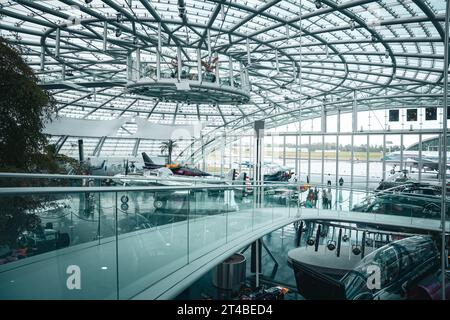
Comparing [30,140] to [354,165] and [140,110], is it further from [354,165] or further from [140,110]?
[140,110]

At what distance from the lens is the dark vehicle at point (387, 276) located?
10539 mm

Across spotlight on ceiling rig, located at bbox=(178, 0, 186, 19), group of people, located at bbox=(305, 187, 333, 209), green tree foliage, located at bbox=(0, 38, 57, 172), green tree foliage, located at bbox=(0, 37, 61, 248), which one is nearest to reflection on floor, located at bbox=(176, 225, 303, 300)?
group of people, located at bbox=(305, 187, 333, 209)

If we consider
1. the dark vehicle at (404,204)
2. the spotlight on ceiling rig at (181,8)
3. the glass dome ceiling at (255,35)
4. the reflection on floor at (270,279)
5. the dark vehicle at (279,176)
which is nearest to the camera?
the dark vehicle at (404,204)

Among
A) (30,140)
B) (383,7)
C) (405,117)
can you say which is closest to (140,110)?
(405,117)

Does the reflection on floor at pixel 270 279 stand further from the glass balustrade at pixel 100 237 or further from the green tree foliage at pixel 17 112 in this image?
the green tree foliage at pixel 17 112

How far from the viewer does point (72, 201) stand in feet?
14.7

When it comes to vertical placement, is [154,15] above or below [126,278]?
above

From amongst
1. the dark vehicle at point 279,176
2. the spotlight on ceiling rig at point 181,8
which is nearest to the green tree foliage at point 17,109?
the spotlight on ceiling rig at point 181,8

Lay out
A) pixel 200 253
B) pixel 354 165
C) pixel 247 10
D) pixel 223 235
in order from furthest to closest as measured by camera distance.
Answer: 1. pixel 354 165
2. pixel 247 10
3. pixel 223 235
4. pixel 200 253

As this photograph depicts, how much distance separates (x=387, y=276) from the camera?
1103 cm

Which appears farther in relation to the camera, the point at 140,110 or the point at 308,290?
the point at 140,110

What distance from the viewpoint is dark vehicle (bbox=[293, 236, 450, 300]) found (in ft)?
34.6

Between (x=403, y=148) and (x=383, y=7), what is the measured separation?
1709cm

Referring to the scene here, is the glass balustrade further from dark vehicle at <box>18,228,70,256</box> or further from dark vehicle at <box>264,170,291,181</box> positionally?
dark vehicle at <box>264,170,291,181</box>
